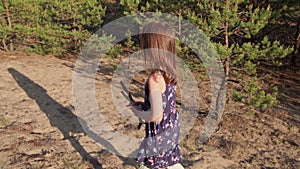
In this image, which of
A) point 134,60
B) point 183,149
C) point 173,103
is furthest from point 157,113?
point 134,60

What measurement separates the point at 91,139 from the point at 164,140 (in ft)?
10.7

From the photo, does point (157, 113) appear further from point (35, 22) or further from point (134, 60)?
point (35, 22)

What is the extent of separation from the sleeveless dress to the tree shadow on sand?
2.34 m

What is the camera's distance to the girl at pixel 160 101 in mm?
2047

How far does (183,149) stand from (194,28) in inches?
90.0

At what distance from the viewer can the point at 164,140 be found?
2.50m

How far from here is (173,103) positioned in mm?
2420

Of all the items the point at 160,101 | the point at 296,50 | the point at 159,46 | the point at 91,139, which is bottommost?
the point at 91,139

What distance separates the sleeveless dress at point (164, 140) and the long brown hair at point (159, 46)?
0.88 feet

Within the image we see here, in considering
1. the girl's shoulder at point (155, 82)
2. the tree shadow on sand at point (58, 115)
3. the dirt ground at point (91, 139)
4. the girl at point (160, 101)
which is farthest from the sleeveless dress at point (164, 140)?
the tree shadow on sand at point (58, 115)

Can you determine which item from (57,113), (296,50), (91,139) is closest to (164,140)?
(91,139)

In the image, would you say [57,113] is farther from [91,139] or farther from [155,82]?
[155,82]

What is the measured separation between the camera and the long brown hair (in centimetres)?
202

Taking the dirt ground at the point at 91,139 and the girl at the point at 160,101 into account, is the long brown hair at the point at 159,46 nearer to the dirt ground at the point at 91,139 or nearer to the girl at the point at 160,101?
the girl at the point at 160,101
